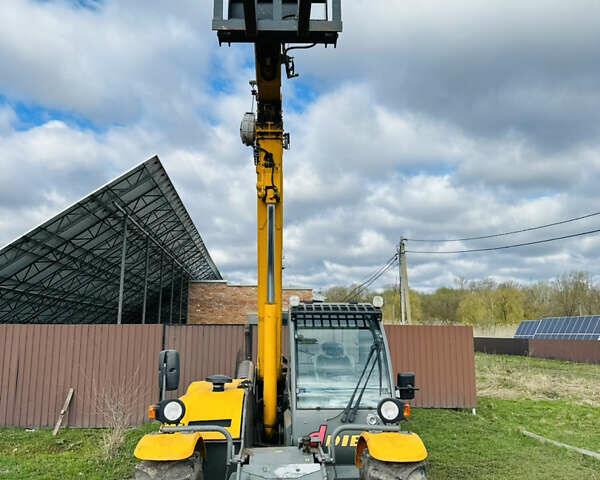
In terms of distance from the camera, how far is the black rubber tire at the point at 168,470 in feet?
14.1

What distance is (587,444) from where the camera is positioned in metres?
10.0

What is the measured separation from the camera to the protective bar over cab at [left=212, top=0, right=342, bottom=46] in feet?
17.7

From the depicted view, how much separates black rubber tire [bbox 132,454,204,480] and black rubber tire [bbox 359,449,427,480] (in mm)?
1550

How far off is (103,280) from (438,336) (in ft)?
68.4

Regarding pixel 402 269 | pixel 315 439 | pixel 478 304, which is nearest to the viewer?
pixel 315 439

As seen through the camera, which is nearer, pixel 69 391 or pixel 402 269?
pixel 69 391

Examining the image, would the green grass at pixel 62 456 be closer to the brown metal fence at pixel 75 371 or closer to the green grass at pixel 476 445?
the green grass at pixel 476 445

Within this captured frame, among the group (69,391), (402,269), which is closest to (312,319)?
(69,391)

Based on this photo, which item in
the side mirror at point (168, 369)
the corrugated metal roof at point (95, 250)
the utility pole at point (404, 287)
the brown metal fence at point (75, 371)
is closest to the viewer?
the side mirror at point (168, 369)

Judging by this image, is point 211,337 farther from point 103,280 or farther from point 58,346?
point 103,280

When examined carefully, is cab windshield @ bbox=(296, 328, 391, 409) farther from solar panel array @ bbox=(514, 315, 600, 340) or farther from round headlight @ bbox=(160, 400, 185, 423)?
solar panel array @ bbox=(514, 315, 600, 340)

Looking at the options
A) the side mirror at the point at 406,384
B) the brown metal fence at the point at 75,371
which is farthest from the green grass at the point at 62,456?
the side mirror at the point at 406,384

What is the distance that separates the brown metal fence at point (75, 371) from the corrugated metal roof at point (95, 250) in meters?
4.38

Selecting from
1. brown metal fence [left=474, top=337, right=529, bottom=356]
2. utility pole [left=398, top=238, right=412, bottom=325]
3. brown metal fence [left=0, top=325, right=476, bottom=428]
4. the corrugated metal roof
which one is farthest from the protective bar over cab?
brown metal fence [left=474, top=337, right=529, bottom=356]
